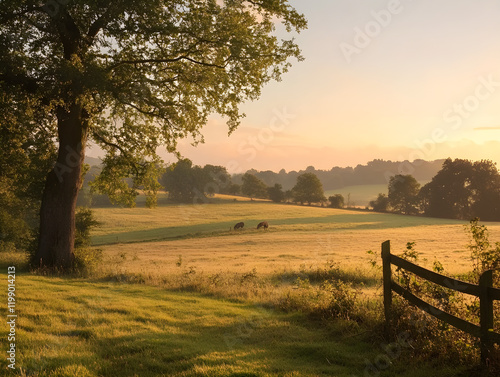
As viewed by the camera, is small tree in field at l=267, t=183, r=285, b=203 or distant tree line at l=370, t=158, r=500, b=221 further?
small tree in field at l=267, t=183, r=285, b=203

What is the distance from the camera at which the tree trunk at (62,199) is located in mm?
17109

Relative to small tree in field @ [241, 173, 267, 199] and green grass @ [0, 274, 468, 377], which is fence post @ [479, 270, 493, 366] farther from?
small tree in field @ [241, 173, 267, 199]

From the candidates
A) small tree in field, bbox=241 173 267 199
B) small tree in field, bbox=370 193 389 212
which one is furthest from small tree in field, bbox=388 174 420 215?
small tree in field, bbox=241 173 267 199

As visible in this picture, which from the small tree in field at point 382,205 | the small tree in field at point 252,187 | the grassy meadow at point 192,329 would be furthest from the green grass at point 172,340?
the small tree in field at point 252,187

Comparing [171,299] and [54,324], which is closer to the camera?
[54,324]

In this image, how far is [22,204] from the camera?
38312 mm

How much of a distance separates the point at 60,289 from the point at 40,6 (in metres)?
11.0

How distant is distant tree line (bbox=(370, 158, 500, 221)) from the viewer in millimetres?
82125

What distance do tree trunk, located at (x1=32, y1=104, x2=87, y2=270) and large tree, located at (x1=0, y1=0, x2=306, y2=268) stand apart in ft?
0.14

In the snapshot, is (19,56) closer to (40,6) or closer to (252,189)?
(40,6)

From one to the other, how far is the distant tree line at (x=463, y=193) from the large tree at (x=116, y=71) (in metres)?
79.8

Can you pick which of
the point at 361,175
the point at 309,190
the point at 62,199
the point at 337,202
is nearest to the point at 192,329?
the point at 62,199

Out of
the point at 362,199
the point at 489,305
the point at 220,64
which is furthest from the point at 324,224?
the point at 362,199

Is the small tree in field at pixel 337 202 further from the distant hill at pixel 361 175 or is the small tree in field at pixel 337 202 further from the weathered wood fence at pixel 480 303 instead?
the weathered wood fence at pixel 480 303
